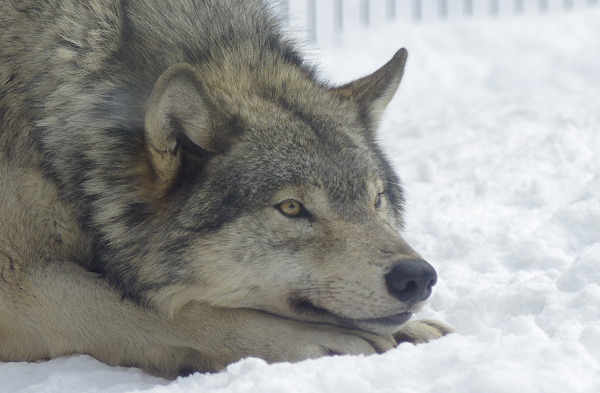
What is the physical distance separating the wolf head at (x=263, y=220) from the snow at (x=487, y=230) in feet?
1.21

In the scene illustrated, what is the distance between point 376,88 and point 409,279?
1.30 metres

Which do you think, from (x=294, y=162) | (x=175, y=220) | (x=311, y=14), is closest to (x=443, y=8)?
(x=311, y=14)

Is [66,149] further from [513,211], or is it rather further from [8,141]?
[513,211]

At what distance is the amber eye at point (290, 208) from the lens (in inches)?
106

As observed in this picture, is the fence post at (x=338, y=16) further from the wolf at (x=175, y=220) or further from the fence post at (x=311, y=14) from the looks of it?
the wolf at (x=175, y=220)

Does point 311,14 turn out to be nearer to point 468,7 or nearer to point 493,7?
point 468,7

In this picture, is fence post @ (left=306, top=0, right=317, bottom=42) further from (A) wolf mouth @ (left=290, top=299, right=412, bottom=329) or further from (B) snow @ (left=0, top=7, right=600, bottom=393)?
(A) wolf mouth @ (left=290, top=299, right=412, bottom=329)

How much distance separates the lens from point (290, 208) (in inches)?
107

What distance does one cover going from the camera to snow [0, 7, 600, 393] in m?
1.97

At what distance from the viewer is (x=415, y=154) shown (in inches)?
237

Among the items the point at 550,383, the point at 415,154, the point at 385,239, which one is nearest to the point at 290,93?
the point at 385,239

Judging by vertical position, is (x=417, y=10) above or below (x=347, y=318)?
above

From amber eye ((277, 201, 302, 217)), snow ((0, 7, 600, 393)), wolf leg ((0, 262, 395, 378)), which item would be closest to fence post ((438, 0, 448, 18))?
snow ((0, 7, 600, 393))

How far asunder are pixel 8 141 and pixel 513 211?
3.21 metres
